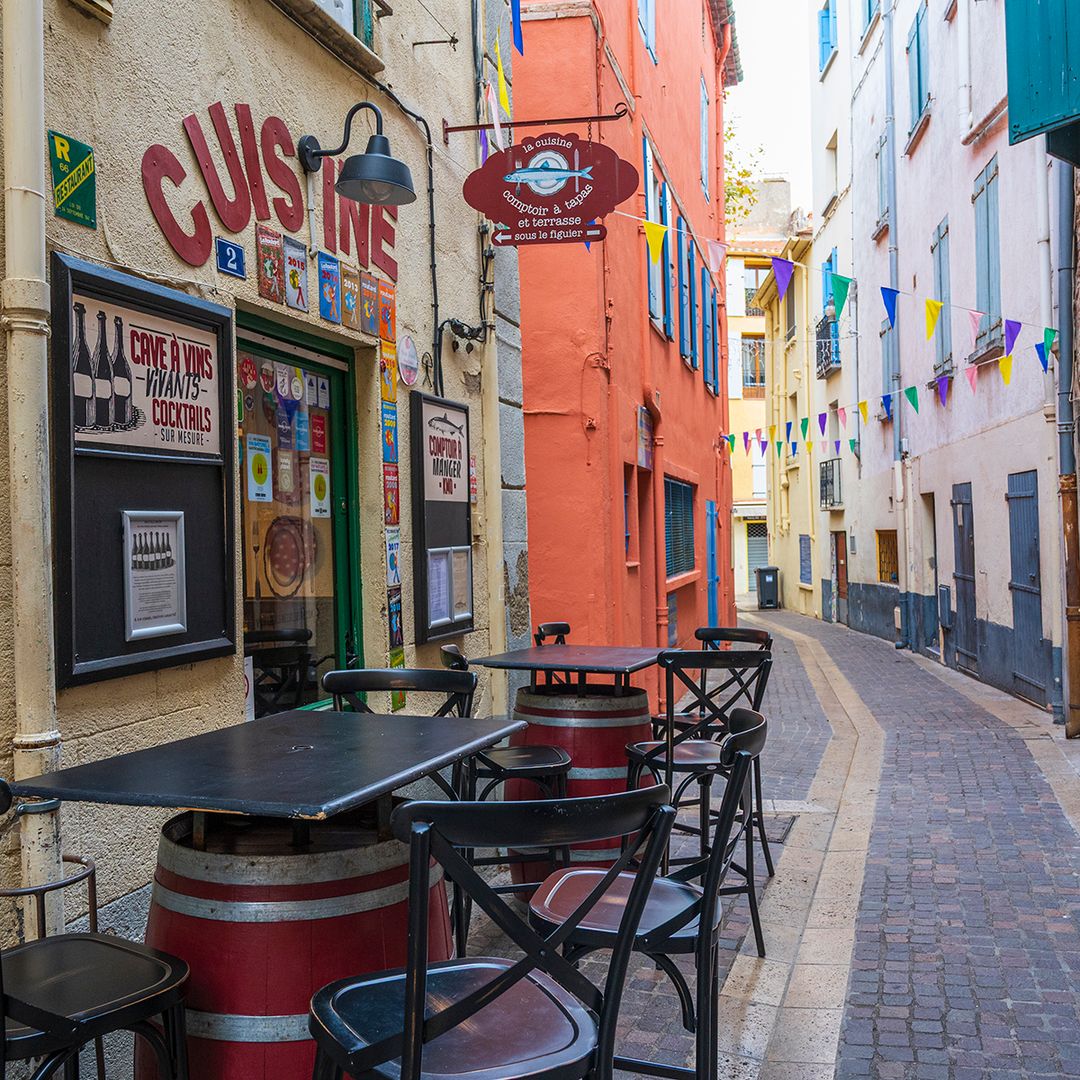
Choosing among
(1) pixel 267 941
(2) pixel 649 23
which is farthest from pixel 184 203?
(2) pixel 649 23

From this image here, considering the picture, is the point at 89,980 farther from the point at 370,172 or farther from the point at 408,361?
the point at 408,361

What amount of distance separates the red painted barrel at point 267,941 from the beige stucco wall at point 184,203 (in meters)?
0.89

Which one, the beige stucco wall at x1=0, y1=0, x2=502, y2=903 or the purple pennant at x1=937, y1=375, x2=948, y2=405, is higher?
the purple pennant at x1=937, y1=375, x2=948, y2=405

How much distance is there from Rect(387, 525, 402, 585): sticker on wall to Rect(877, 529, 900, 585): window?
15.0 metres

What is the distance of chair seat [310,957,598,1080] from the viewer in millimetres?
2117

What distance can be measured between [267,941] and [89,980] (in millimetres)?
344

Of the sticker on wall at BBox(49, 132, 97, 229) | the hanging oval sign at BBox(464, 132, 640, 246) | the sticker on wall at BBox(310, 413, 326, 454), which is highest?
the hanging oval sign at BBox(464, 132, 640, 246)

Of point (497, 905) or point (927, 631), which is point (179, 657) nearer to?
point (497, 905)

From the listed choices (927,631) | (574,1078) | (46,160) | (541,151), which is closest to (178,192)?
(46,160)

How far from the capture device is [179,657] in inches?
147

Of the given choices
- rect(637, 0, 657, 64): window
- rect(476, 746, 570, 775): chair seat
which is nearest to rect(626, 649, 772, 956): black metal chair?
rect(476, 746, 570, 775): chair seat

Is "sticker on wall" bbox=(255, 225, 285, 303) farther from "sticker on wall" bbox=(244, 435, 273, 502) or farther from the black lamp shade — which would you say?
"sticker on wall" bbox=(244, 435, 273, 502)

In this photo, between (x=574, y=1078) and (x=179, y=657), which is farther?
(x=179, y=657)

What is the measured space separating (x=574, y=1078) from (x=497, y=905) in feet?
1.30
